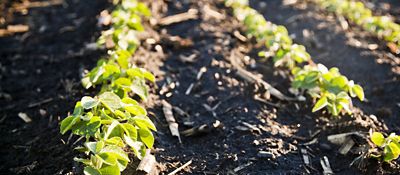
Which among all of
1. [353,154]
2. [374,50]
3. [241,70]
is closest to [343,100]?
[353,154]

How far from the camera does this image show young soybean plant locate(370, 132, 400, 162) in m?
2.70

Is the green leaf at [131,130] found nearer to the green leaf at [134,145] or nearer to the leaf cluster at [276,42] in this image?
the green leaf at [134,145]

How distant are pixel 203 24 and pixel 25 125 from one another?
2210 millimetres

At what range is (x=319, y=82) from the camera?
3.32m

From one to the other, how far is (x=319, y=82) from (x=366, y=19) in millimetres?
1954

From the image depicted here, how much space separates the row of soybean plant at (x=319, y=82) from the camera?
2762 mm

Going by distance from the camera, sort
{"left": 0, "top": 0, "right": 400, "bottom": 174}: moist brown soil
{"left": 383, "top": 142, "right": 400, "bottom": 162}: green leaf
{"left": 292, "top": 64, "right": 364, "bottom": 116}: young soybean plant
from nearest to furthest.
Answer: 1. {"left": 383, "top": 142, "right": 400, "bottom": 162}: green leaf
2. {"left": 0, "top": 0, "right": 400, "bottom": 174}: moist brown soil
3. {"left": 292, "top": 64, "right": 364, "bottom": 116}: young soybean plant

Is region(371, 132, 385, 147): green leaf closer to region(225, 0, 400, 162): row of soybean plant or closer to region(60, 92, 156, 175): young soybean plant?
region(225, 0, 400, 162): row of soybean plant

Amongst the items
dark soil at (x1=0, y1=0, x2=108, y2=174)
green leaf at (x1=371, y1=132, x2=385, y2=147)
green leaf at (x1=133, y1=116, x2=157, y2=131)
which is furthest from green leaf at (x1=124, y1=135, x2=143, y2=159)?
green leaf at (x1=371, y1=132, x2=385, y2=147)

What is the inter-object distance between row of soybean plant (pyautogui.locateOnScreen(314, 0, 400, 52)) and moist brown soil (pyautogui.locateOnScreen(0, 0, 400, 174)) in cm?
13

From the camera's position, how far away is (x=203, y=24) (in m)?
4.73

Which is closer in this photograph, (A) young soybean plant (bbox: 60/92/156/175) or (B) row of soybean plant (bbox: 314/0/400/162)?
(A) young soybean plant (bbox: 60/92/156/175)

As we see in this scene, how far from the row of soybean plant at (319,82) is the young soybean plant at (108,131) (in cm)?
126

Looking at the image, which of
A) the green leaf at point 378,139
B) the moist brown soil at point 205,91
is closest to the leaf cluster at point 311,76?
the moist brown soil at point 205,91
